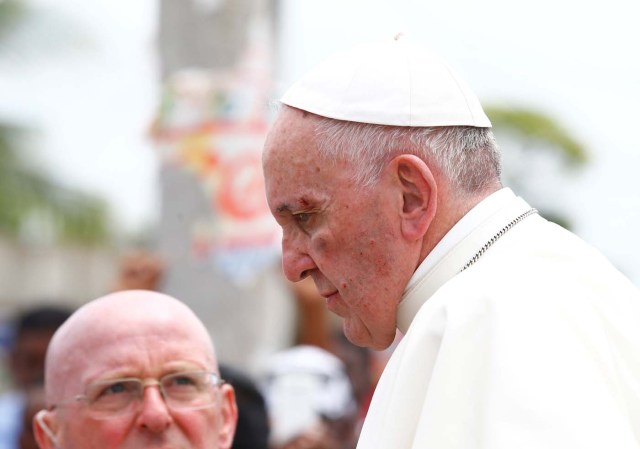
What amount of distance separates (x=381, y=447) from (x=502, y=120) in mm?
33051

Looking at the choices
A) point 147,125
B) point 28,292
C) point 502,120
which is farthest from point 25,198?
point 147,125

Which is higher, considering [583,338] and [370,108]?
[370,108]

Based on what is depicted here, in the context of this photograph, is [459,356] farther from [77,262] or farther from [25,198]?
[77,262]

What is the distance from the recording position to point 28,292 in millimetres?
32312

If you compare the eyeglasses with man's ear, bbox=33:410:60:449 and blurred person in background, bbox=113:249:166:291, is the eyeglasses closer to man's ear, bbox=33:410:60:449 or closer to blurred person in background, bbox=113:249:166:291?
man's ear, bbox=33:410:60:449

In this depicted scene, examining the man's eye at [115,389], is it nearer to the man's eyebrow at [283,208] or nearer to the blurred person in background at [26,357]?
the man's eyebrow at [283,208]

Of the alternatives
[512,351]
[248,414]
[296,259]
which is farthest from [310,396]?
[512,351]

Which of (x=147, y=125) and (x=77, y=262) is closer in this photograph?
(x=147, y=125)

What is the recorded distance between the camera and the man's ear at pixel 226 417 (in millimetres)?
3818

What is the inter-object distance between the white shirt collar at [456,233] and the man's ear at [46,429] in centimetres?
143

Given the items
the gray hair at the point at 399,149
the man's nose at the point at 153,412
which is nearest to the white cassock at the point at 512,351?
the gray hair at the point at 399,149

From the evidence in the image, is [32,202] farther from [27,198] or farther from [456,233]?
[456,233]

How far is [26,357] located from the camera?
22.5ft

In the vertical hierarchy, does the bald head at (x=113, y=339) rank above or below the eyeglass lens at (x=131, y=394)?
above
